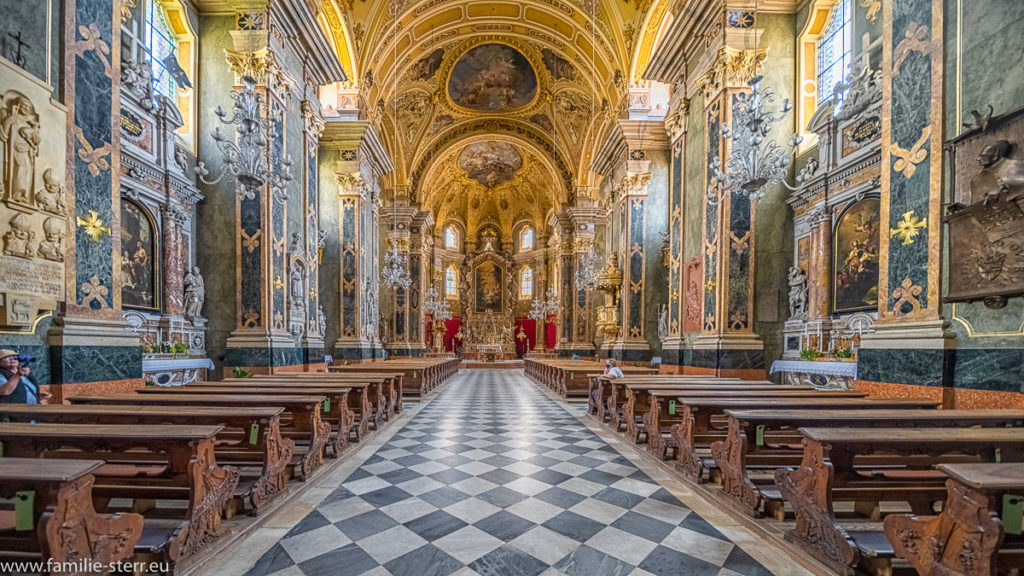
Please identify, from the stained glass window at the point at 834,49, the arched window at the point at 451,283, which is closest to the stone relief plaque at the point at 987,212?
the stained glass window at the point at 834,49

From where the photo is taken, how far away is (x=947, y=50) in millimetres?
4230

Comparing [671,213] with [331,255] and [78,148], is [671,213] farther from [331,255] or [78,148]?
[78,148]

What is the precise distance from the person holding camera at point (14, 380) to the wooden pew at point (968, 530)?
19.0 feet

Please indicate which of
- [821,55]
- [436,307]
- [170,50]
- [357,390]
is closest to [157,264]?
[170,50]

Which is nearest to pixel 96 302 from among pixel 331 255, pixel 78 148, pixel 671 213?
pixel 78 148

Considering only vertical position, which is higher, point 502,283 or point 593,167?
point 593,167

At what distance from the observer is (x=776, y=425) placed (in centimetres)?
312

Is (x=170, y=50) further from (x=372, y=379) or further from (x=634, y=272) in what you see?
(x=634, y=272)

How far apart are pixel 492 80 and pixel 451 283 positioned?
14829 millimetres

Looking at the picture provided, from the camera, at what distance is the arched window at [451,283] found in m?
30.5

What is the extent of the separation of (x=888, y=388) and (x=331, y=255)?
480 inches

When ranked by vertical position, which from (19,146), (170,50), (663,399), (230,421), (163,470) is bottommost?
(663,399)

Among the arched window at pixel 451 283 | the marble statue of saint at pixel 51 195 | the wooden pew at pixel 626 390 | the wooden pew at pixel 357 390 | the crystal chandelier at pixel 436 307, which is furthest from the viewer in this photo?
the arched window at pixel 451 283

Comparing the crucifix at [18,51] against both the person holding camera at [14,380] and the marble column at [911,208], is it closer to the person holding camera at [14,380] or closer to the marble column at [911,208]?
the person holding camera at [14,380]
